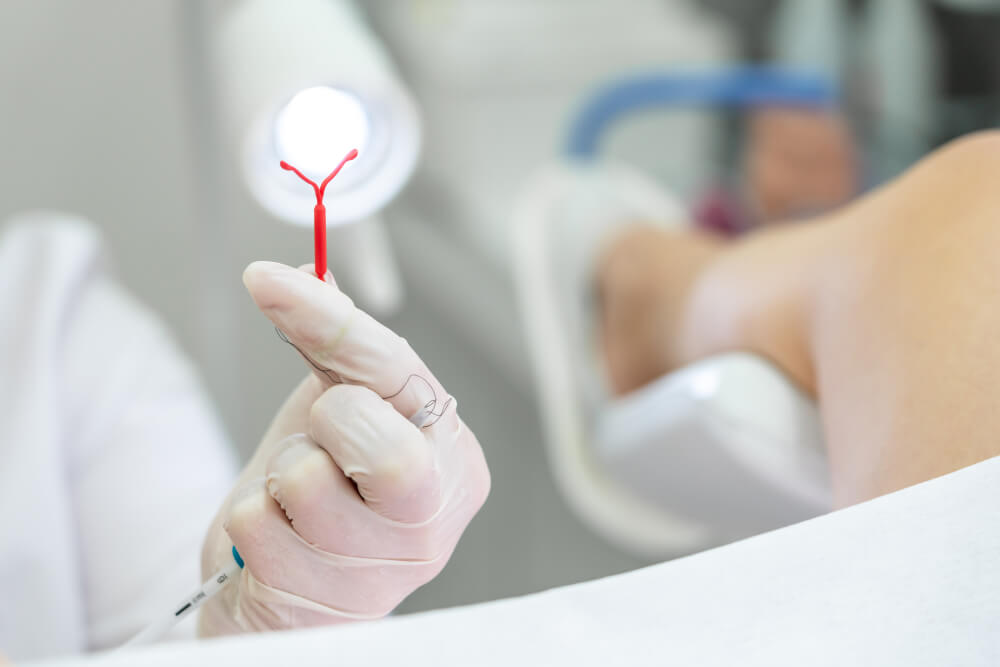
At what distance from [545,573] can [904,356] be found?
73cm

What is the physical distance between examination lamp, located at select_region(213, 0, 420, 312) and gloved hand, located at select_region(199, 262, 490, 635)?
99 millimetres

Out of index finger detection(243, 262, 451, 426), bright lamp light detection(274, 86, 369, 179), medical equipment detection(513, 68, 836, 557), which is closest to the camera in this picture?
index finger detection(243, 262, 451, 426)

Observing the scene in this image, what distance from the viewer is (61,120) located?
100 centimetres

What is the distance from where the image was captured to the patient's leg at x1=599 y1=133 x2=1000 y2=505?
33 centimetres

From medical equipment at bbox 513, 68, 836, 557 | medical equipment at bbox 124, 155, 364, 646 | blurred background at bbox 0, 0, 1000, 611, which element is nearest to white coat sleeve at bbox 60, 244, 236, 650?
blurred background at bbox 0, 0, 1000, 611

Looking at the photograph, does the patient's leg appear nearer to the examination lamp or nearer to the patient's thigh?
the patient's thigh

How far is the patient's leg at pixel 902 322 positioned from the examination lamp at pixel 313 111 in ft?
0.68

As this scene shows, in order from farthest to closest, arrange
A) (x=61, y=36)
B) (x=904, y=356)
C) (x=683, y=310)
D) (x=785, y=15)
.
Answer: (x=785, y=15) < (x=61, y=36) < (x=683, y=310) < (x=904, y=356)

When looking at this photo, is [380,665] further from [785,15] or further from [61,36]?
[785,15]

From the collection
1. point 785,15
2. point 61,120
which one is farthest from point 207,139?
point 785,15

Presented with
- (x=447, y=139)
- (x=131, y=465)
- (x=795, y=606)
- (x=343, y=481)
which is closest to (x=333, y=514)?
(x=343, y=481)

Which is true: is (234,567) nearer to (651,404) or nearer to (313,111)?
(313,111)

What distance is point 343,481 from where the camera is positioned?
269 millimetres

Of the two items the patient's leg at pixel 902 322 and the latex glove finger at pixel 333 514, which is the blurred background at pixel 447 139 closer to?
the latex glove finger at pixel 333 514
